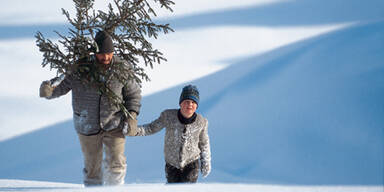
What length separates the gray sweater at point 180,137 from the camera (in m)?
3.46

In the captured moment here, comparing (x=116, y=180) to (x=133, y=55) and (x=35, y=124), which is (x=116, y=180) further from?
(x=35, y=124)

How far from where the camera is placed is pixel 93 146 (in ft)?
11.8

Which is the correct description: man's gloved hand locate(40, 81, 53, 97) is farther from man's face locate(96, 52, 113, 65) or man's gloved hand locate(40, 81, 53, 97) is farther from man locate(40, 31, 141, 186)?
man's face locate(96, 52, 113, 65)

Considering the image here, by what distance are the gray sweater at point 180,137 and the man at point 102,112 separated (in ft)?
0.74

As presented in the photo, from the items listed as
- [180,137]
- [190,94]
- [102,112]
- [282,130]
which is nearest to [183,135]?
[180,137]

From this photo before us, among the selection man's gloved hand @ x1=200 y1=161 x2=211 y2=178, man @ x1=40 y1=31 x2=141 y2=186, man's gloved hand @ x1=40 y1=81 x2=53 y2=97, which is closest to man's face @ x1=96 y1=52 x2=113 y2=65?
man @ x1=40 y1=31 x2=141 y2=186

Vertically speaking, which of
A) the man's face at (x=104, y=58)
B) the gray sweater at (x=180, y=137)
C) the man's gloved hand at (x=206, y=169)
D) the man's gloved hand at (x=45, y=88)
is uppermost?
the man's face at (x=104, y=58)

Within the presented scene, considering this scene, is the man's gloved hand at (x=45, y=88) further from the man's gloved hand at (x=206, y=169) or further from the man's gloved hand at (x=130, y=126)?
the man's gloved hand at (x=206, y=169)

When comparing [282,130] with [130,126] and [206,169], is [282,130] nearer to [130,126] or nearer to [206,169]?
[206,169]

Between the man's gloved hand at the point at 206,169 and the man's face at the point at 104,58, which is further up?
the man's face at the point at 104,58

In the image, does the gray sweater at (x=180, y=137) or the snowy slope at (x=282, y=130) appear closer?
the gray sweater at (x=180, y=137)

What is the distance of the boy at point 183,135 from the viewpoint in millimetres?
3461

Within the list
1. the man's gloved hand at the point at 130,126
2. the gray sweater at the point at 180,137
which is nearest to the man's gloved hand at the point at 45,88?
the man's gloved hand at the point at 130,126

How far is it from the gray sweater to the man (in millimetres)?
226
